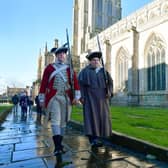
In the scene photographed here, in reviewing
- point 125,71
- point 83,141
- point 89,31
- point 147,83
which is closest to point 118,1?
point 89,31

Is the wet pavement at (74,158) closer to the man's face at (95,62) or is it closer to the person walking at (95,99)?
the person walking at (95,99)

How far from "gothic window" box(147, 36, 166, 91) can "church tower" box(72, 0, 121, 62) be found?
22193mm

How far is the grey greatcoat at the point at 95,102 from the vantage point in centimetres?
483

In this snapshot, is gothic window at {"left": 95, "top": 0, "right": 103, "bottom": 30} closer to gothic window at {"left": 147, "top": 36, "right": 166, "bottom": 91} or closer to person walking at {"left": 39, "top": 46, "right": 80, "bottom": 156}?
gothic window at {"left": 147, "top": 36, "right": 166, "bottom": 91}

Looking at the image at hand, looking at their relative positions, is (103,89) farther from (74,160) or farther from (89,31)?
(89,31)

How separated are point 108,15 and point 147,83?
33471 mm

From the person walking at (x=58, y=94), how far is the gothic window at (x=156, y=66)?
26.7 meters

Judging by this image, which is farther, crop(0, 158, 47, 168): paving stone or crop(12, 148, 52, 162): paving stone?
crop(12, 148, 52, 162): paving stone

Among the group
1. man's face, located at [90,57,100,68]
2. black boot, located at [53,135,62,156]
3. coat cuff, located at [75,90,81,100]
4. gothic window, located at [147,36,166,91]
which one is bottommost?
black boot, located at [53,135,62,156]

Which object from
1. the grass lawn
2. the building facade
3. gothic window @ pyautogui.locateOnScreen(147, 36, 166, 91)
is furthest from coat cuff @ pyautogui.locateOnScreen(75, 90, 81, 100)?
the building facade

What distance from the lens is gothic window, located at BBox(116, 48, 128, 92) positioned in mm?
37625

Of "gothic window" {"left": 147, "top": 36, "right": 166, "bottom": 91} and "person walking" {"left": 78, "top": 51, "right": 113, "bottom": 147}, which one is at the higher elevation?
"gothic window" {"left": 147, "top": 36, "right": 166, "bottom": 91}

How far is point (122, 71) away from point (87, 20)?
22398 millimetres

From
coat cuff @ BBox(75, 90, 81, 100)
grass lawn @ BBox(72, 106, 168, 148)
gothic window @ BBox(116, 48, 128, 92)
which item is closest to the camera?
coat cuff @ BBox(75, 90, 81, 100)
